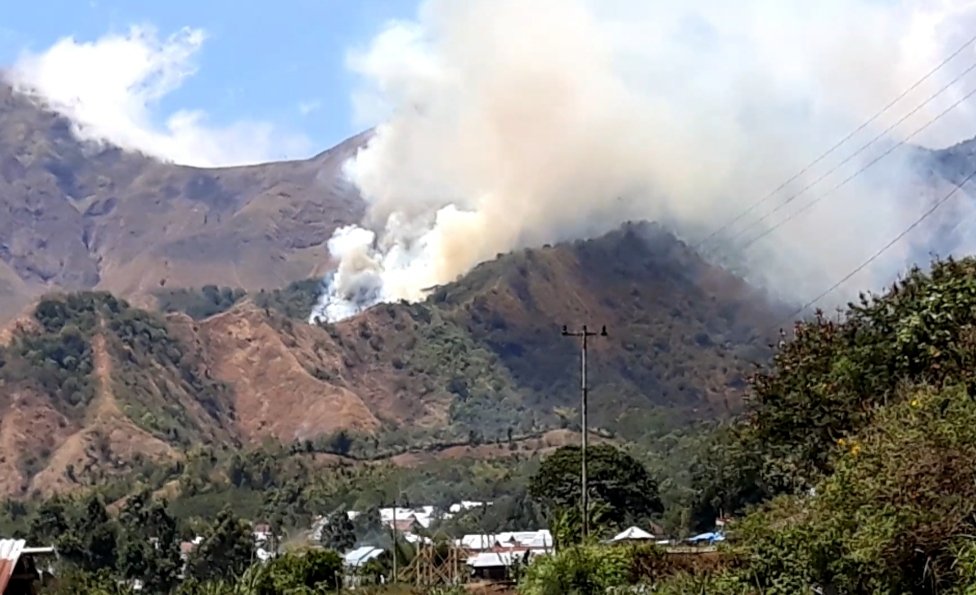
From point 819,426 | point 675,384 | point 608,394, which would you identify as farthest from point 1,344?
point 819,426

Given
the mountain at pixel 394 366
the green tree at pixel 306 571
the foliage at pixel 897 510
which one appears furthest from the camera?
the mountain at pixel 394 366

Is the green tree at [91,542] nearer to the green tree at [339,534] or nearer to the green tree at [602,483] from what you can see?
the green tree at [339,534]

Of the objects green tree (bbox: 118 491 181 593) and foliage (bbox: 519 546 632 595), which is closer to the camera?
foliage (bbox: 519 546 632 595)

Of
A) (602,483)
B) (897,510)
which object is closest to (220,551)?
(602,483)

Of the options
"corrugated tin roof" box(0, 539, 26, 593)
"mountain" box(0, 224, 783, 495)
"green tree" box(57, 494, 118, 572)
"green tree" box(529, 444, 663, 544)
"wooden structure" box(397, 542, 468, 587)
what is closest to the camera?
"corrugated tin roof" box(0, 539, 26, 593)

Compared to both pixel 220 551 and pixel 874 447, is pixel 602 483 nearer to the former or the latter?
pixel 220 551

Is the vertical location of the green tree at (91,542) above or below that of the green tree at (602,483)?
below

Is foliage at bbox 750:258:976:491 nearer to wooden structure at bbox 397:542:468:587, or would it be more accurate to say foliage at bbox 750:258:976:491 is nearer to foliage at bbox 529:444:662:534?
wooden structure at bbox 397:542:468:587

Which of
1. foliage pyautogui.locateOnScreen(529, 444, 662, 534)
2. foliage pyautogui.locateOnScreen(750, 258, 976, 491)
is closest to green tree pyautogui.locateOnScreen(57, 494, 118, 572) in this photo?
foliage pyautogui.locateOnScreen(529, 444, 662, 534)

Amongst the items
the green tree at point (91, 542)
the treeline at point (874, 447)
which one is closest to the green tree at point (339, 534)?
the green tree at point (91, 542)
